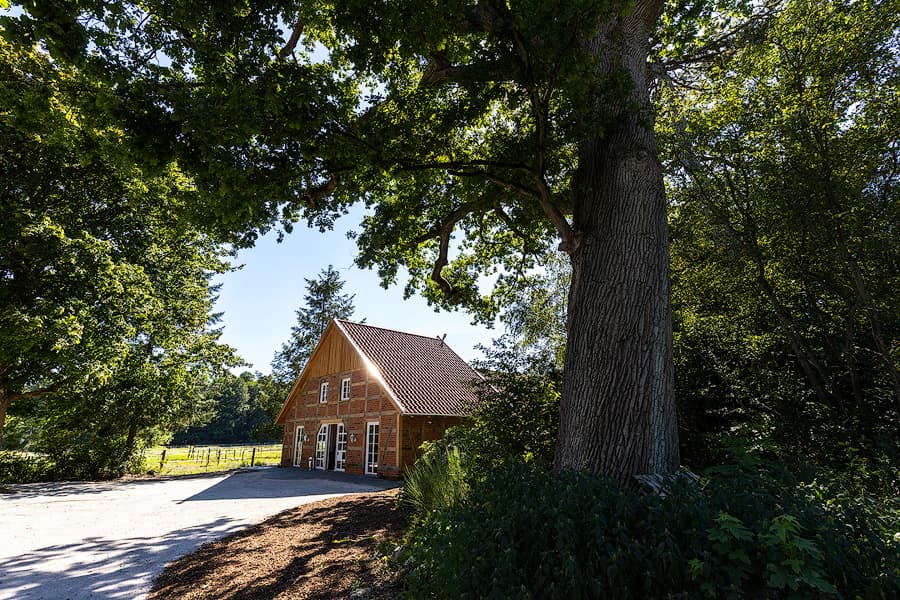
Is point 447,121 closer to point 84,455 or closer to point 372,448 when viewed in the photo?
point 372,448

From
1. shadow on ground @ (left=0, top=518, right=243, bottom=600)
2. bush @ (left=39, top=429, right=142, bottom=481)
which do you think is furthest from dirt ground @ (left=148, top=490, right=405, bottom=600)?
bush @ (left=39, top=429, right=142, bottom=481)

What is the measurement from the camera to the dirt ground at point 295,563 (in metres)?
4.13

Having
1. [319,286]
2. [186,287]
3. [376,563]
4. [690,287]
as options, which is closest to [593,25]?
[690,287]

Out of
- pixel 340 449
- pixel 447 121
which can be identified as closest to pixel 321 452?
pixel 340 449

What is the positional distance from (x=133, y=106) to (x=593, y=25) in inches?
182

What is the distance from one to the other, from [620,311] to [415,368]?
15.6 meters

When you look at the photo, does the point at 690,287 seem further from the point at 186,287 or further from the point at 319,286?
the point at 319,286

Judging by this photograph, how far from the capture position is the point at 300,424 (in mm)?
22172

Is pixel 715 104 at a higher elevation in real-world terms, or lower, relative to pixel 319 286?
lower

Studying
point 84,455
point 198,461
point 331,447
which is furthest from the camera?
point 198,461

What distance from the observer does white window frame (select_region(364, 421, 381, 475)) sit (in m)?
16.9

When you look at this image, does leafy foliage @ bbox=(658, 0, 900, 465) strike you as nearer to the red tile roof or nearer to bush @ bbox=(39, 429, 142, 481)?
the red tile roof

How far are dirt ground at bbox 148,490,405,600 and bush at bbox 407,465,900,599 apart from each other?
5.60ft

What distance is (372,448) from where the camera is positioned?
17.2 metres
